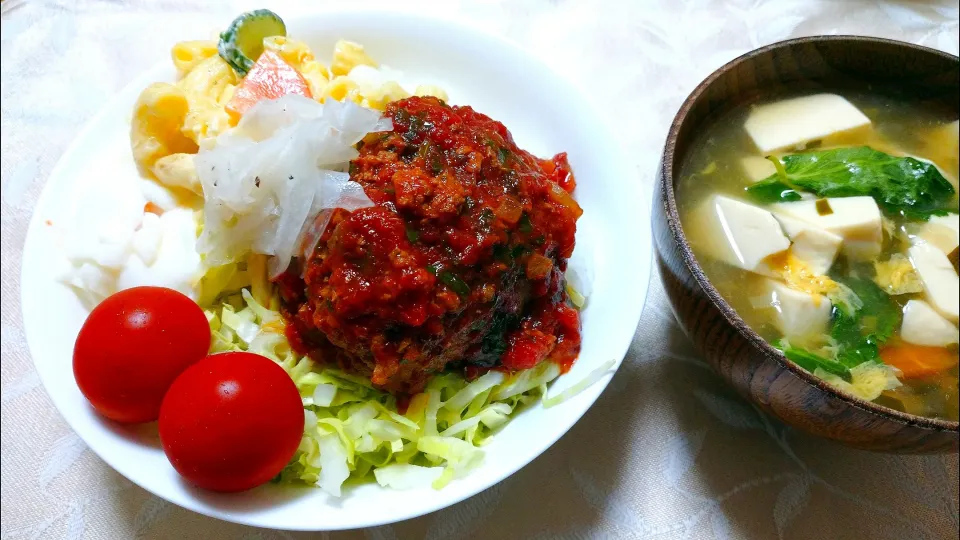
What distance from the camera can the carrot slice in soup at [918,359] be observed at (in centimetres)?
212

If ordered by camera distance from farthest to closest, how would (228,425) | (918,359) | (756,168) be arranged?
(756,168) < (918,359) < (228,425)

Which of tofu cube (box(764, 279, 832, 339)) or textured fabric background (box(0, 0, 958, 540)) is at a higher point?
tofu cube (box(764, 279, 832, 339))

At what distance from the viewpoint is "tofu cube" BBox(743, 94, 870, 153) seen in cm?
252

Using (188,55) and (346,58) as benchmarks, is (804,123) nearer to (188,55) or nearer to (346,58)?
(346,58)

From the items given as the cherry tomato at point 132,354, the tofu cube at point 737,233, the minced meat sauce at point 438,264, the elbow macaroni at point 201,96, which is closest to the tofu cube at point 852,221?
the tofu cube at point 737,233

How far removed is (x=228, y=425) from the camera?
1813mm

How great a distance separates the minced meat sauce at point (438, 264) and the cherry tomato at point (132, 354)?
38 cm

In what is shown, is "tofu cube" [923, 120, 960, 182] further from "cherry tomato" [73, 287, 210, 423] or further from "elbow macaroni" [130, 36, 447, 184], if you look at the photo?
"cherry tomato" [73, 287, 210, 423]

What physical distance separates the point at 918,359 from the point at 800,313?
38cm

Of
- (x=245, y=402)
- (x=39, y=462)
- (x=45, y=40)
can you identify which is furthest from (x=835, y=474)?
(x=45, y=40)

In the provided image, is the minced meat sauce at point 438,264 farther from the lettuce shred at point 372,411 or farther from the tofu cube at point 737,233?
the tofu cube at point 737,233

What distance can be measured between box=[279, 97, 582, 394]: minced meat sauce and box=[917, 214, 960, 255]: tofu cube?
1197 mm

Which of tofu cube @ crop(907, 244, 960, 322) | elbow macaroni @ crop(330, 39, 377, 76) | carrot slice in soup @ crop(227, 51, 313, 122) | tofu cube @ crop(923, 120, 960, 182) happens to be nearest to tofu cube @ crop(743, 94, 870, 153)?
tofu cube @ crop(923, 120, 960, 182)

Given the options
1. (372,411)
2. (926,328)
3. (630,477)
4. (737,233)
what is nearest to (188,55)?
(372,411)
